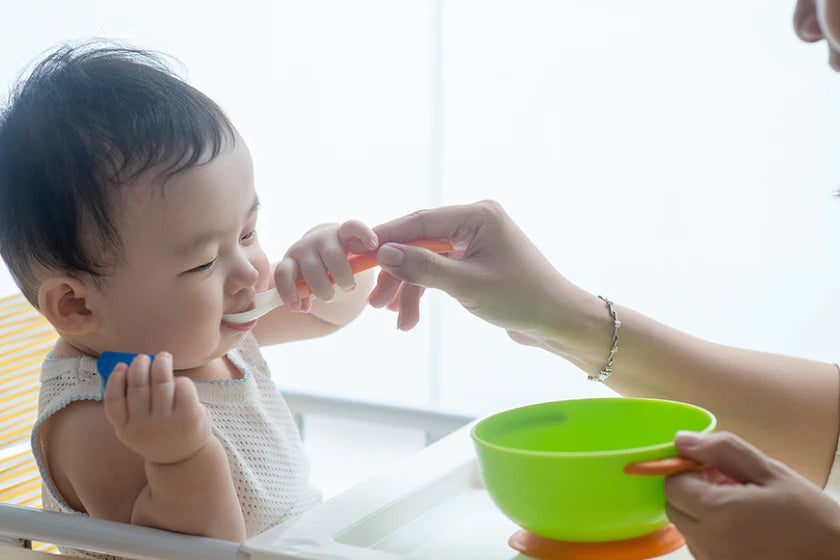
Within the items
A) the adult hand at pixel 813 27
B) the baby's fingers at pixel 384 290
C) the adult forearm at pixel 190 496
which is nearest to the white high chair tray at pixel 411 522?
the adult forearm at pixel 190 496

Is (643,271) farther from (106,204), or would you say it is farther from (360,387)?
(106,204)

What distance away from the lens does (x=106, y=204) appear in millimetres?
921

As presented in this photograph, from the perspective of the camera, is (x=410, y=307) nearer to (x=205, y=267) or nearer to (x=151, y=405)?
(x=205, y=267)

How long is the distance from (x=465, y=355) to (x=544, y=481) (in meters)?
2.29

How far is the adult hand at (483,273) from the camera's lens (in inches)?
36.1

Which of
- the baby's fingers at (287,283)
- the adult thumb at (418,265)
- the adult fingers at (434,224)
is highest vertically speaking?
the adult fingers at (434,224)

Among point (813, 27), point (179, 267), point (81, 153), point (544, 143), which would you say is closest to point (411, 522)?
point (179, 267)

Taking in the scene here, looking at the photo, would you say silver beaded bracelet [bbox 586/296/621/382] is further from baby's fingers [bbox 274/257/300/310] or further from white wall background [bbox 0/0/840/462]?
white wall background [bbox 0/0/840/462]

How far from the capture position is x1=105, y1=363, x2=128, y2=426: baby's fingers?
793mm

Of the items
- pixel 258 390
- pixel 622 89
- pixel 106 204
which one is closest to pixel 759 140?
pixel 622 89

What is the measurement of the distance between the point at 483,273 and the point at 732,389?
31 cm

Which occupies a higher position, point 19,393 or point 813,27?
point 813,27

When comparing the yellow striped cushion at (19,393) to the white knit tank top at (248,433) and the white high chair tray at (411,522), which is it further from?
the white high chair tray at (411,522)

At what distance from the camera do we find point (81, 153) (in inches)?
36.2
